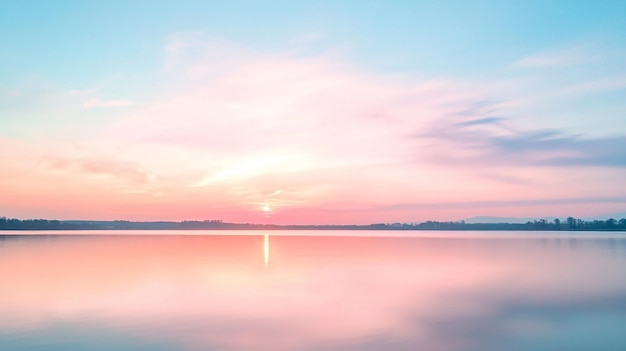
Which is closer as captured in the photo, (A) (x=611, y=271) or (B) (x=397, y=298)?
(B) (x=397, y=298)

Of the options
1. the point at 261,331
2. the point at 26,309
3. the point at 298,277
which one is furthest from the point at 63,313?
the point at 298,277

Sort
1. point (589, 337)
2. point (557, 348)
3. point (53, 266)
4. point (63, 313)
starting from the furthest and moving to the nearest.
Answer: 1. point (53, 266)
2. point (63, 313)
3. point (589, 337)
4. point (557, 348)

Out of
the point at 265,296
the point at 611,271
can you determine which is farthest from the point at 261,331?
the point at 611,271

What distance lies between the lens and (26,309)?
1152 cm

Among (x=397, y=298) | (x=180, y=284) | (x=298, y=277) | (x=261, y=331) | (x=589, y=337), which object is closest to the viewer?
(x=589, y=337)

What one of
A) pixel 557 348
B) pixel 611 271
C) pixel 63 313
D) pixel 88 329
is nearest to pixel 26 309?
pixel 63 313

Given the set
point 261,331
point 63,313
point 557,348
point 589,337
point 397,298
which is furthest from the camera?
point 397,298

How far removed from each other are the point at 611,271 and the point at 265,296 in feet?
40.4

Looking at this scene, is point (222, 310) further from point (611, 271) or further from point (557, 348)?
point (611, 271)

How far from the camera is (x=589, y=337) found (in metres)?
8.97

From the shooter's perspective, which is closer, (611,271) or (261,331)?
(261,331)

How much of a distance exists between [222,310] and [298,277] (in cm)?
675

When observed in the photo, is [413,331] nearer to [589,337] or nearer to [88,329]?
[589,337]

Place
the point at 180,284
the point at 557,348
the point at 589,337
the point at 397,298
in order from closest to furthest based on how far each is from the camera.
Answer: the point at 557,348 < the point at 589,337 < the point at 397,298 < the point at 180,284
